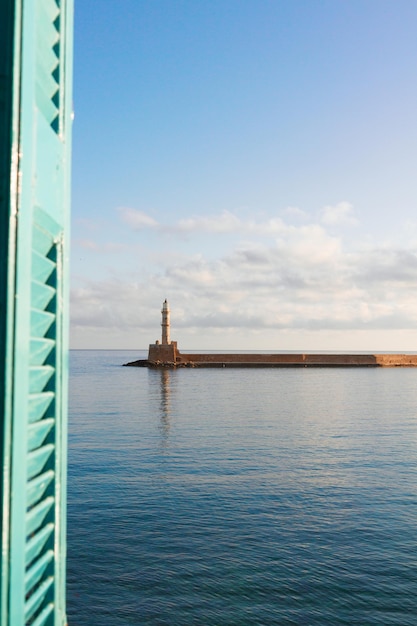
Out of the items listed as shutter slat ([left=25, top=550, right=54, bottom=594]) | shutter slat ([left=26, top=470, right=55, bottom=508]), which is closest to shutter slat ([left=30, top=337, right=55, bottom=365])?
shutter slat ([left=26, top=470, right=55, bottom=508])

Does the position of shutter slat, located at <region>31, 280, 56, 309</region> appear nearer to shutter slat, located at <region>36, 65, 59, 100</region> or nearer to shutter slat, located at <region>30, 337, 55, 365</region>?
shutter slat, located at <region>30, 337, 55, 365</region>

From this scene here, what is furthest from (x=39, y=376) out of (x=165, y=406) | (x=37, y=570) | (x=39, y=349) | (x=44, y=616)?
(x=165, y=406)

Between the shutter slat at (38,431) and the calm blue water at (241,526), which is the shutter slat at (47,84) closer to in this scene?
the shutter slat at (38,431)

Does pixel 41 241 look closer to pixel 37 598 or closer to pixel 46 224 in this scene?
pixel 46 224

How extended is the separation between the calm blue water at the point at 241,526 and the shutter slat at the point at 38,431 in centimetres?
969

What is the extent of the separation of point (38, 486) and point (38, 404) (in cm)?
34

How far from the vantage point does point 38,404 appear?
227 cm

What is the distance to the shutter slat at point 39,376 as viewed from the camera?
222 cm

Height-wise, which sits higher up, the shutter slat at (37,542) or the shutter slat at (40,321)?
the shutter slat at (40,321)

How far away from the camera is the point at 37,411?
228 centimetres

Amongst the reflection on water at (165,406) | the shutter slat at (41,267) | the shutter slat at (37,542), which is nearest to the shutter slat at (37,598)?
the shutter slat at (37,542)

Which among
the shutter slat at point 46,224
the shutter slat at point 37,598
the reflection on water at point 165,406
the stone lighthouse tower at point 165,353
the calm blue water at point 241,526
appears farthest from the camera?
the stone lighthouse tower at point 165,353

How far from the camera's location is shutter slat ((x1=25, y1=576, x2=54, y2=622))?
2.08m

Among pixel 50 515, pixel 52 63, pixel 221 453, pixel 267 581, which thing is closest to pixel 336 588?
pixel 267 581
